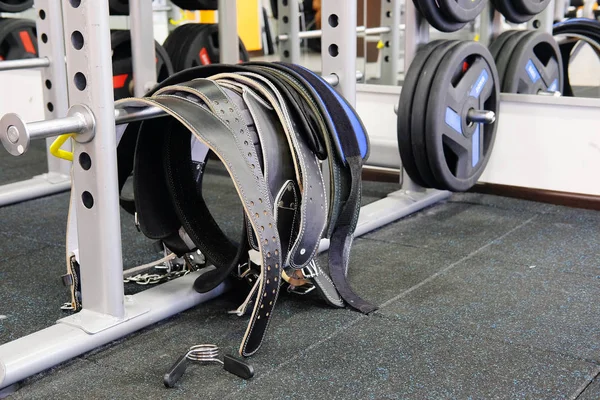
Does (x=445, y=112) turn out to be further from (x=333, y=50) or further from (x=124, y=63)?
(x=124, y=63)

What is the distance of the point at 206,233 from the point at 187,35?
6.04 feet

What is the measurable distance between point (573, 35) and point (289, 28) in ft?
4.32

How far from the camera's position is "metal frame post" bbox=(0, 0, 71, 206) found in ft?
9.48

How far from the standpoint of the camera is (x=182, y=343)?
169 centimetres

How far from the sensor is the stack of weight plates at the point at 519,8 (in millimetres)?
2902

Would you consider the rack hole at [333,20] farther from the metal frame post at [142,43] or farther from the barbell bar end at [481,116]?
the metal frame post at [142,43]

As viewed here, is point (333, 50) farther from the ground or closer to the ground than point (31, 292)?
farther from the ground

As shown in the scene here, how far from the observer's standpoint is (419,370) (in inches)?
61.0

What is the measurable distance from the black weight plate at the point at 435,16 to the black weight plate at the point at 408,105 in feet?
0.24

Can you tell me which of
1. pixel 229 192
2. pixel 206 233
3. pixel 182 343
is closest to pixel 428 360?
pixel 182 343

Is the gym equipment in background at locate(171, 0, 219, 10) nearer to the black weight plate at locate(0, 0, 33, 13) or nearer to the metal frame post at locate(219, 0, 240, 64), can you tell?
the metal frame post at locate(219, 0, 240, 64)

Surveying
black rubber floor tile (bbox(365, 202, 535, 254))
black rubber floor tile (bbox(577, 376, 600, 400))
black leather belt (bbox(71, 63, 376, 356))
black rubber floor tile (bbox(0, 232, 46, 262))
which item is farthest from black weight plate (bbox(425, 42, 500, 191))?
black rubber floor tile (bbox(0, 232, 46, 262))

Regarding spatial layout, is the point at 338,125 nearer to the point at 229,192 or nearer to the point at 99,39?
the point at 99,39

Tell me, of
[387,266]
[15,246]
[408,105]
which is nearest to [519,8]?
[408,105]
